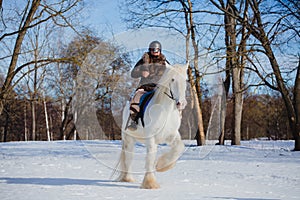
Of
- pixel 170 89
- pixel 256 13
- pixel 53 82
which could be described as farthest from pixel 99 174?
pixel 53 82

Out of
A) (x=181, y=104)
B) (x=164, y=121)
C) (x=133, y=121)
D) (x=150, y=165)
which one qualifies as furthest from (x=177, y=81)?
(x=150, y=165)

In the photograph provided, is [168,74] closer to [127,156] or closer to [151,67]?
[151,67]

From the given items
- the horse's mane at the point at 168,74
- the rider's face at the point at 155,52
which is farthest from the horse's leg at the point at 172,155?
the rider's face at the point at 155,52

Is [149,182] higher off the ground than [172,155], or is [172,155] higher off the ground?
[172,155]

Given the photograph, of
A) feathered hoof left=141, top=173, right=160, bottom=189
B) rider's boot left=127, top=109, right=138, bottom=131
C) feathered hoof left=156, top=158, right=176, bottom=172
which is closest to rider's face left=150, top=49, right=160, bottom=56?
rider's boot left=127, top=109, right=138, bottom=131

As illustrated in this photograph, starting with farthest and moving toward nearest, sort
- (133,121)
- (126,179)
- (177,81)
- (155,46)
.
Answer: (126,179)
(133,121)
(155,46)
(177,81)

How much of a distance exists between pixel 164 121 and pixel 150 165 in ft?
2.56

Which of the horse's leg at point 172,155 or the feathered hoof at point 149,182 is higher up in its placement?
the horse's leg at point 172,155

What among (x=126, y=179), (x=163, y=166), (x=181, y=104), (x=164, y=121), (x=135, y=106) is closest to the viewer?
(x=181, y=104)

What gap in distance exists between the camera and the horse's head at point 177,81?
→ 366 cm

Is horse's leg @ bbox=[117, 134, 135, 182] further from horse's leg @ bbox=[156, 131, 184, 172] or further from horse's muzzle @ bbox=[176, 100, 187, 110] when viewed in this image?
horse's muzzle @ bbox=[176, 100, 187, 110]

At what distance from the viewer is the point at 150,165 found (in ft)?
14.7

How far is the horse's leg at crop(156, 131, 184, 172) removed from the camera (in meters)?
4.30

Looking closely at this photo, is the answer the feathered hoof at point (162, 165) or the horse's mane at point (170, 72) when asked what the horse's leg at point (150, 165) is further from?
the horse's mane at point (170, 72)
